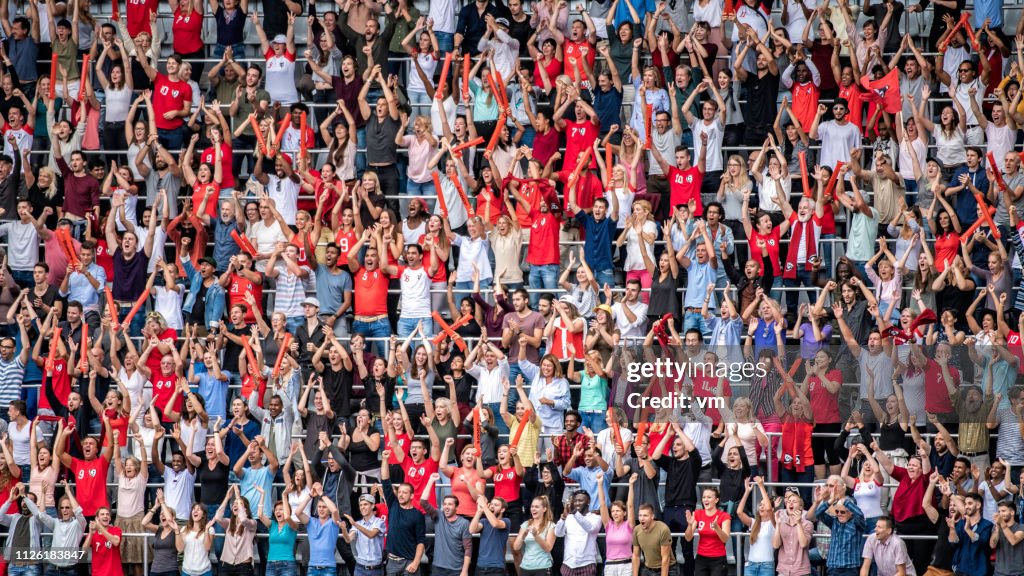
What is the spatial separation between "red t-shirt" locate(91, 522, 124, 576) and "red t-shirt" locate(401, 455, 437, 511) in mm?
2934

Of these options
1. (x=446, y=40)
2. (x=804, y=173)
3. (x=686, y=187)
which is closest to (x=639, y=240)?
(x=686, y=187)

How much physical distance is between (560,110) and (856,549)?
6.03m

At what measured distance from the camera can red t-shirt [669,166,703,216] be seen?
1909cm

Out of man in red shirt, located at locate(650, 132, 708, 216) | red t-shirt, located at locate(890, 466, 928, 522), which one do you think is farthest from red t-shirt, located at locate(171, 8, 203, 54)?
red t-shirt, located at locate(890, 466, 928, 522)

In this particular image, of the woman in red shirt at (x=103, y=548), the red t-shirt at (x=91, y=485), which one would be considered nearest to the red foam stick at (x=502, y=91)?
the red t-shirt at (x=91, y=485)

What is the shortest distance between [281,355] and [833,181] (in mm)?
6178

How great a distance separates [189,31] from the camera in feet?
68.6

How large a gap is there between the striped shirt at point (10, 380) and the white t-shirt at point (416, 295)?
13.5 feet

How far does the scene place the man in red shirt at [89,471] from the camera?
58.5 ft

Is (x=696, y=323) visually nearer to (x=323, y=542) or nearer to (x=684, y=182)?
(x=684, y=182)

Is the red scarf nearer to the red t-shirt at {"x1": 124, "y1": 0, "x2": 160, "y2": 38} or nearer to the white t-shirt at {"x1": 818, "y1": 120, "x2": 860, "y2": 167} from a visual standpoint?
the white t-shirt at {"x1": 818, "y1": 120, "x2": 860, "y2": 167}

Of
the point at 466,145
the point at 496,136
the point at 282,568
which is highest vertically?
the point at 496,136

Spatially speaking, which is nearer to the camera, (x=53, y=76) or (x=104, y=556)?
(x=104, y=556)

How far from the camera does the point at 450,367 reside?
17984 mm
